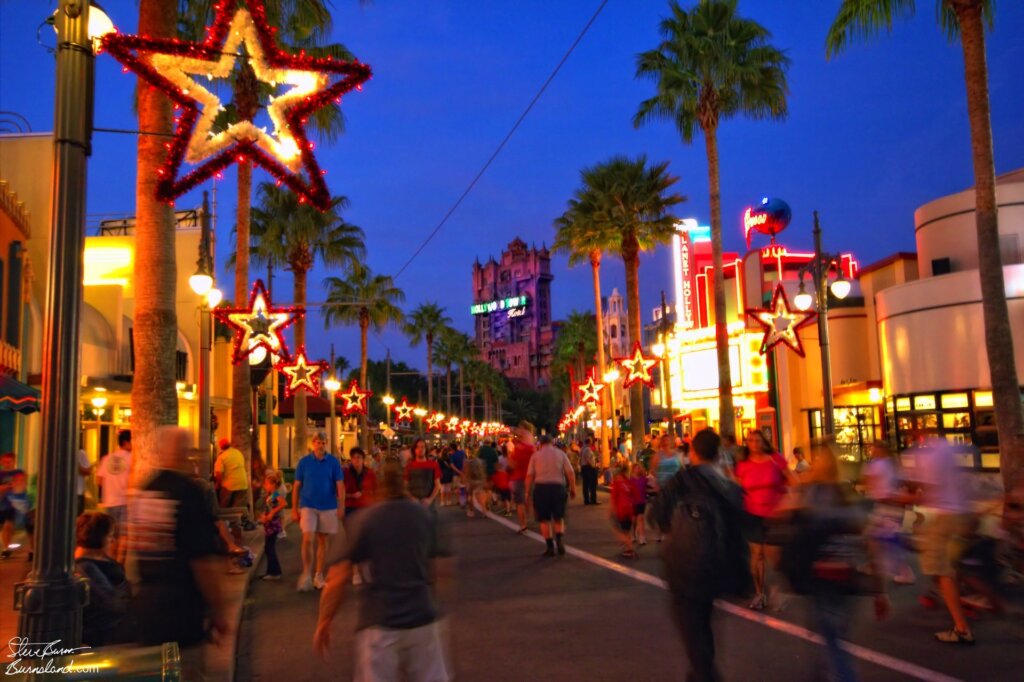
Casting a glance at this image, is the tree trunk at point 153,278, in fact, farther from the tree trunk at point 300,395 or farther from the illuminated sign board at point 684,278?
the illuminated sign board at point 684,278

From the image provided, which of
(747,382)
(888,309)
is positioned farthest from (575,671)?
(747,382)

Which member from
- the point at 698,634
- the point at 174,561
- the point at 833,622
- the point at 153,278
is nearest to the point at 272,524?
the point at 153,278

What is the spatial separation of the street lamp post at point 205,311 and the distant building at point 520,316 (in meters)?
161

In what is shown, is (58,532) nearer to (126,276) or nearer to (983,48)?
(983,48)

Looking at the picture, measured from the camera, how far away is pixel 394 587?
15.0 feet

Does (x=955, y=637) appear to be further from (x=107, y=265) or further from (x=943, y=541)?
(x=107, y=265)

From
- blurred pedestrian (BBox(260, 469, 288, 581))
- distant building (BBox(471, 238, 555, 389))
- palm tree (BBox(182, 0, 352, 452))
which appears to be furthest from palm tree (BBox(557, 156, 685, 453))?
distant building (BBox(471, 238, 555, 389))

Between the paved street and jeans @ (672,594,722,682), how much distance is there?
843 millimetres

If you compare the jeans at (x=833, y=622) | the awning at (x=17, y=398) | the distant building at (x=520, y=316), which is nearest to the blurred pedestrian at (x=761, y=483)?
the jeans at (x=833, y=622)

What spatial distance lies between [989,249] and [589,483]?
12827 mm

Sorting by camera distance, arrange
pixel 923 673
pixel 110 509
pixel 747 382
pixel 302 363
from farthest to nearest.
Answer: pixel 747 382 → pixel 302 363 → pixel 110 509 → pixel 923 673

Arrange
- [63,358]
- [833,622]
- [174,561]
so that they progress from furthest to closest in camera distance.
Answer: [63,358] → [833,622] → [174,561]

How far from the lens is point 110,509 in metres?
11.6

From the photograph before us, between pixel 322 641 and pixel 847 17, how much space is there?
15200 millimetres
